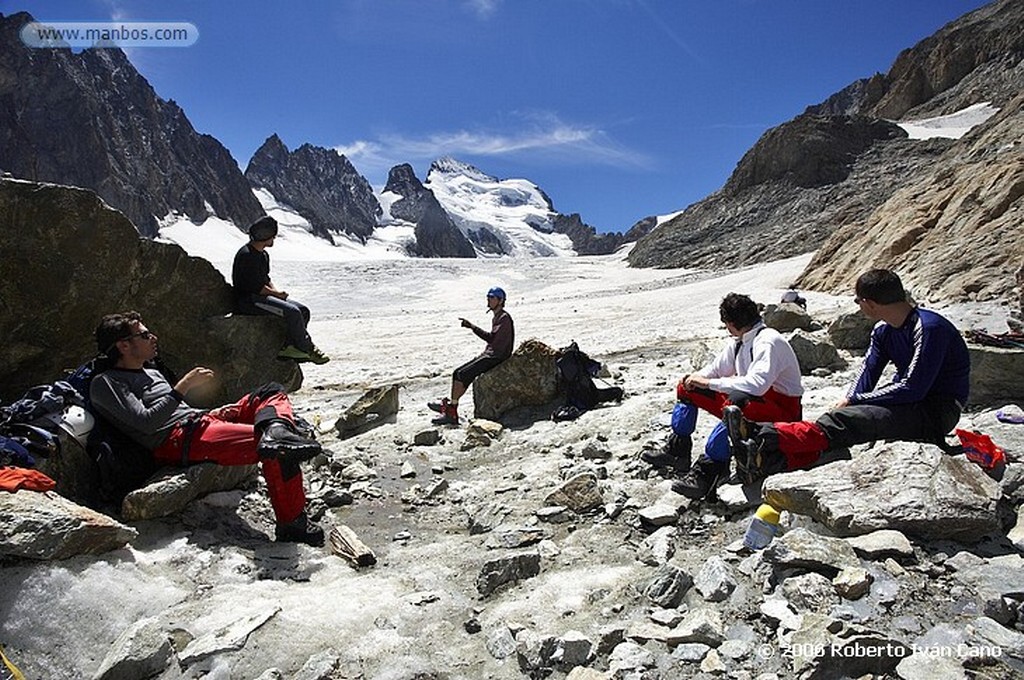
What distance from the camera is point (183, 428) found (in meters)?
4.57

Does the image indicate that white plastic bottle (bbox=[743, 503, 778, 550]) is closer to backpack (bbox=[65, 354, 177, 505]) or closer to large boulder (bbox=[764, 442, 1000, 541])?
large boulder (bbox=[764, 442, 1000, 541])

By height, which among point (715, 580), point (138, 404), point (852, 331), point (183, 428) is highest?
point (138, 404)

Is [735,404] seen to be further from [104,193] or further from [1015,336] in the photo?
[104,193]

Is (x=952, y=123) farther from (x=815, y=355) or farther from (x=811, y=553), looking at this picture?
(x=811, y=553)

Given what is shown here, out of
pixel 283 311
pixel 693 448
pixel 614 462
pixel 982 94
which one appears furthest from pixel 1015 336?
pixel 982 94

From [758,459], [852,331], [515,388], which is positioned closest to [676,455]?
[758,459]

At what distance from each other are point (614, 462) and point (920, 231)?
51.4ft

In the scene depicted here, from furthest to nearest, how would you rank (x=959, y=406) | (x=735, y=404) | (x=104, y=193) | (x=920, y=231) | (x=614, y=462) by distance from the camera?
(x=104, y=193), (x=920, y=231), (x=614, y=462), (x=735, y=404), (x=959, y=406)

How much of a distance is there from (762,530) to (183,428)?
4182 mm

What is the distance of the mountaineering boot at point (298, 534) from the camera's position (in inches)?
176

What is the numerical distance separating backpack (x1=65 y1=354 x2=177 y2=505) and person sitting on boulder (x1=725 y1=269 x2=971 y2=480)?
4451 mm

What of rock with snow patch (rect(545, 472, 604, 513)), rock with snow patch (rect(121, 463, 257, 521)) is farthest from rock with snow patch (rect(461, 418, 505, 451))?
rock with snow patch (rect(121, 463, 257, 521))

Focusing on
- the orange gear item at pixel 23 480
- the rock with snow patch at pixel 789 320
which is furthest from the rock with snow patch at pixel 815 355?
the orange gear item at pixel 23 480

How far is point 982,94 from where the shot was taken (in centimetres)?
7200
